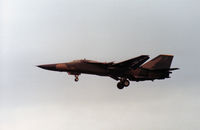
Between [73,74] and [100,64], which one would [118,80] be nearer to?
[100,64]

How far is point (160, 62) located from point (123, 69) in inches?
193

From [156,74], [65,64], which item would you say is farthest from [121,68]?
[65,64]

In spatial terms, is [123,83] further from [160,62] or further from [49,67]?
[49,67]

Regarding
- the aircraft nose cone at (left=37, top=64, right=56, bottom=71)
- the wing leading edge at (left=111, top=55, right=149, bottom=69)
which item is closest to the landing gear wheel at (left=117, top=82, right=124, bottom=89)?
the wing leading edge at (left=111, top=55, right=149, bottom=69)

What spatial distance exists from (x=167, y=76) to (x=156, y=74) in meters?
1.19

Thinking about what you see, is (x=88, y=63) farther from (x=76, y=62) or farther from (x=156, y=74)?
(x=156, y=74)

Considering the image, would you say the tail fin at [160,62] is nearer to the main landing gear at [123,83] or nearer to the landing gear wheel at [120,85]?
the main landing gear at [123,83]

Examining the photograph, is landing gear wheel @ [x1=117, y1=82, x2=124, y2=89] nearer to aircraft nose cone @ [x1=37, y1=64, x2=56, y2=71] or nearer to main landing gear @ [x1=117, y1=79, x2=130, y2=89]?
main landing gear @ [x1=117, y1=79, x2=130, y2=89]

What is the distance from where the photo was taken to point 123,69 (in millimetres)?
31703

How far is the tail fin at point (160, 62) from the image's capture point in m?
33.4

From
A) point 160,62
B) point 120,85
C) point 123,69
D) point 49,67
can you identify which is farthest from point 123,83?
point 49,67

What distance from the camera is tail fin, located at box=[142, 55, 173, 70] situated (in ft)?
110

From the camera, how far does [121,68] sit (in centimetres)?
3164

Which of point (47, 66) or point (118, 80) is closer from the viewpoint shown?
point (47, 66)
